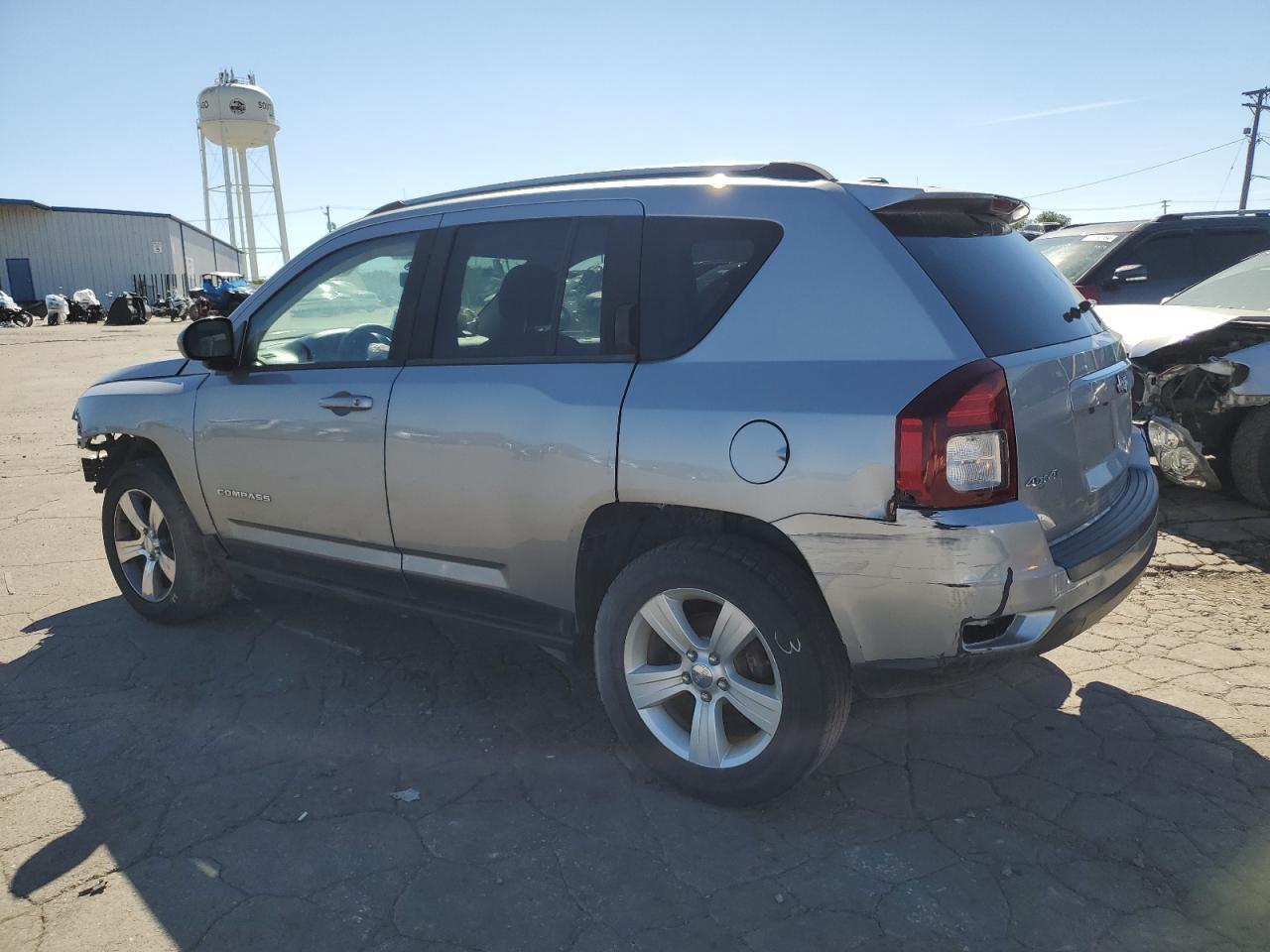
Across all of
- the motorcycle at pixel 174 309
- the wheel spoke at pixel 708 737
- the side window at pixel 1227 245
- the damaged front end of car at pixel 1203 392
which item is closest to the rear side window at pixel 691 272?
the wheel spoke at pixel 708 737

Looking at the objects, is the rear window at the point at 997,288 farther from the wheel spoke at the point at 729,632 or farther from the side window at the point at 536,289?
the wheel spoke at the point at 729,632

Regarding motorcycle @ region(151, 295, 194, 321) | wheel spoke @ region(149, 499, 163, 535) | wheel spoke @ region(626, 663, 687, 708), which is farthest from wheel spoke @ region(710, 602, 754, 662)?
motorcycle @ region(151, 295, 194, 321)

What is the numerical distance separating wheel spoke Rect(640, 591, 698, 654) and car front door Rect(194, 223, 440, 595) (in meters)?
1.19

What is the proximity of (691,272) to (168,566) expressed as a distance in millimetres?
3088

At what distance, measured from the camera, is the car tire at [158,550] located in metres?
4.38

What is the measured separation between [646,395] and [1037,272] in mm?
1432

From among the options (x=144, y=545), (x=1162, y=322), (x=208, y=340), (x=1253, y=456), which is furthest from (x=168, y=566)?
(x=1162, y=322)

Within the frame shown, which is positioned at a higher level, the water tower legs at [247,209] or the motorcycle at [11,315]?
the water tower legs at [247,209]

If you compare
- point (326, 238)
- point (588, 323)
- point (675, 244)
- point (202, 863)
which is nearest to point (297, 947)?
point (202, 863)

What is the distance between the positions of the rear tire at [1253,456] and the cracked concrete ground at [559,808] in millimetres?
1530

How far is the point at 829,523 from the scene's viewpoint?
2.50 m

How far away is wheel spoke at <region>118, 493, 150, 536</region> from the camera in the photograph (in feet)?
14.9

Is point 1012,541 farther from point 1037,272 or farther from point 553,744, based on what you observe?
point 553,744

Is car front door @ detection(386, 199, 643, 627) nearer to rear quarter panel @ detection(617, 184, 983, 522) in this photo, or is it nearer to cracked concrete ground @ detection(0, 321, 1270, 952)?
rear quarter panel @ detection(617, 184, 983, 522)
